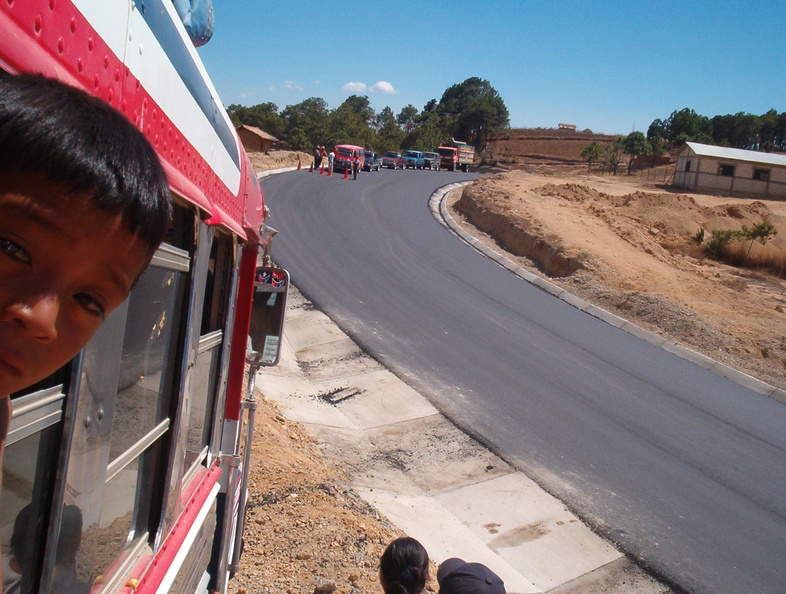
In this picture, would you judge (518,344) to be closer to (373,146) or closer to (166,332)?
(166,332)

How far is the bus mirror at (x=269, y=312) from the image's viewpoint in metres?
4.06

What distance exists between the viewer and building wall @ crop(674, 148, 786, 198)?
42.4 metres

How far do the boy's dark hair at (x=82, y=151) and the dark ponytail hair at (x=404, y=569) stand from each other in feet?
10.5

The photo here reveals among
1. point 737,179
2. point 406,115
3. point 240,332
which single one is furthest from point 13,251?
point 406,115

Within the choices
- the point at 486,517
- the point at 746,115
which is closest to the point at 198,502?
the point at 486,517

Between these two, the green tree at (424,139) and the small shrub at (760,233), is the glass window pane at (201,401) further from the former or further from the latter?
the green tree at (424,139)

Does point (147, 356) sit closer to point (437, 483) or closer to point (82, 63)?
point (82, 63)

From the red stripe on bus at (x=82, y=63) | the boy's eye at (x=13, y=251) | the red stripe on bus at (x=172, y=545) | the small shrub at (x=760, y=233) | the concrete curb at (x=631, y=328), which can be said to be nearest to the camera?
the boy's eye at (x=13, y=251)

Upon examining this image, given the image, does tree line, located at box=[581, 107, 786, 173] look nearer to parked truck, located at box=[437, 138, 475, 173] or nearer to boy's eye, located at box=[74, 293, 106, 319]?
parked truck, located at box=[437, 138, 475, 173]

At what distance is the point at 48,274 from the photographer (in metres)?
0.85

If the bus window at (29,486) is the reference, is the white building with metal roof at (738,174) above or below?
above

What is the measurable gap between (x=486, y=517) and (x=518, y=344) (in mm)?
5626

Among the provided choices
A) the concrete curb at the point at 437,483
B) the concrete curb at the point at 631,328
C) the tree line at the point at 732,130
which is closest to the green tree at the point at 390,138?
the tree line at the point at 732,130

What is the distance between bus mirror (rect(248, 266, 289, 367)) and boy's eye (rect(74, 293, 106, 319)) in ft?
10.0
